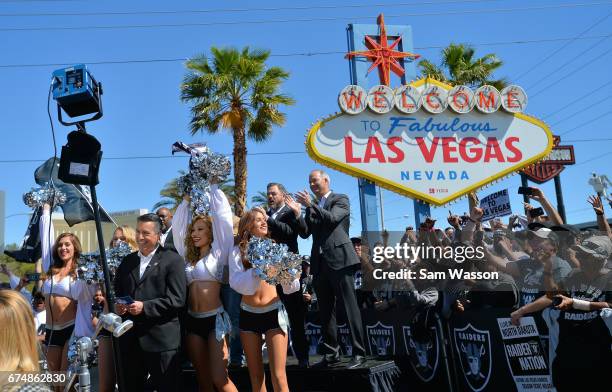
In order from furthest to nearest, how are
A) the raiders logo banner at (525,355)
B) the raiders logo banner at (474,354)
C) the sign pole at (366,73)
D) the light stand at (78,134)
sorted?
the sign pole at (366,73), the raiders logo banner at (474,354), the raiders logo banner at (525,355), the light stand at (78,134)

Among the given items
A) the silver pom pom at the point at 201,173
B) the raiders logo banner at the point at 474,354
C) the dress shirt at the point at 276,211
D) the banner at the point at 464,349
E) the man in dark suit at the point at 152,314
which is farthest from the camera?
the raiders logo banner at the point at 474,354

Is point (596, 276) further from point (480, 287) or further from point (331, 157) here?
point (331, 157)

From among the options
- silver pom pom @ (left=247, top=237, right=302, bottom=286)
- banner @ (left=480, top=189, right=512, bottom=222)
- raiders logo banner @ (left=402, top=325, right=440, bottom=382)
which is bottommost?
raiders logo banner @ (left=402, top=325, right=440, bottom=382)

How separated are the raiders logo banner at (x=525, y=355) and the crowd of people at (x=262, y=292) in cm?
12

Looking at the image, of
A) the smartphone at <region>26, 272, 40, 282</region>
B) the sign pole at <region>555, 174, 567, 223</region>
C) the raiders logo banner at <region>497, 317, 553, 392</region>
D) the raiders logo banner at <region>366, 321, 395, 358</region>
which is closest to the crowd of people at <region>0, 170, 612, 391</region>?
the raiders logo banner at <region>497, 317, 553, 392</region>

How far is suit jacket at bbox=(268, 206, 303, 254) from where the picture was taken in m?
5.37

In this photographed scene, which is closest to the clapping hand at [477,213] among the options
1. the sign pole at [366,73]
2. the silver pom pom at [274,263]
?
the sign pole at [366,73]

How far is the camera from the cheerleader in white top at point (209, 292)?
4.52 meters

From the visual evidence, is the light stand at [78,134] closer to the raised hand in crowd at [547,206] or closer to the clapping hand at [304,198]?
the clapping hand at [304,198]

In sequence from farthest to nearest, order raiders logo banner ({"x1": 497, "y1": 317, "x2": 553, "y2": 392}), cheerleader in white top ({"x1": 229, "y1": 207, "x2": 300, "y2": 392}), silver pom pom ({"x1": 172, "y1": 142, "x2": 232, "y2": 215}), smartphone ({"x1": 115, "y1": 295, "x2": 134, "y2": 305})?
raiders logo banner ({"x1": 497, "y1": 317, "x2": 553, "y2": 392}) < silver pom pom ({"x1": 172, "y1": 142, "x2": 232, "y2": 215}) < cheerleader in white top ({"x1": 229, "y1": 207, "x2": 300, "y2": 392}) < smartphone ({"x1": 115, "y1": 295, "x2": 134, "y2": 305})

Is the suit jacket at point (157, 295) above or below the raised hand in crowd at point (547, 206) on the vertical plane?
below

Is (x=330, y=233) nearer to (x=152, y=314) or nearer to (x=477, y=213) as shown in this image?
(x=152, y=314)

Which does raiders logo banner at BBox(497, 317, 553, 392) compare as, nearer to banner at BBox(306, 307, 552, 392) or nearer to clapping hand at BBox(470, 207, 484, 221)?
banner at BBox(306, 307, 552, 392)

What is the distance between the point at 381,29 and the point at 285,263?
31.4 ft
